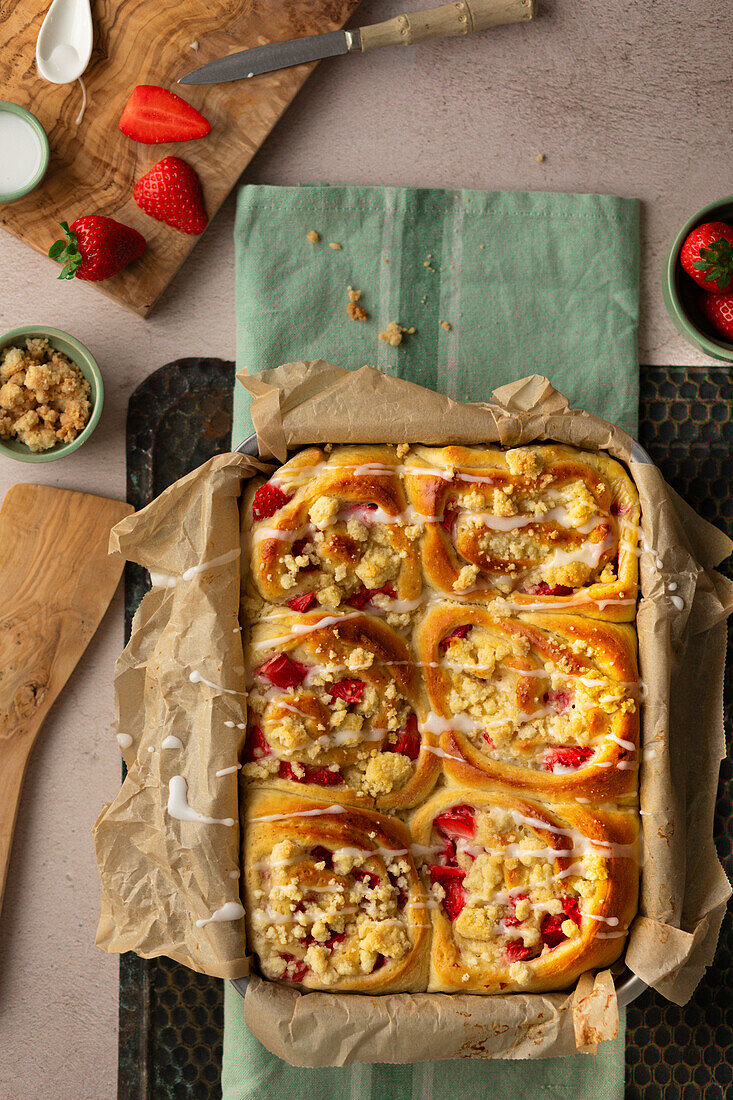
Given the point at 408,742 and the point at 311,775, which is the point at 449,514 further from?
the point at 311,775

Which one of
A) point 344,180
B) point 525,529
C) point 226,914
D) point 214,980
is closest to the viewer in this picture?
point 226,914

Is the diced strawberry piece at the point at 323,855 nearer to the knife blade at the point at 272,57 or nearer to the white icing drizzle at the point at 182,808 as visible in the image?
the white icing drizzle at the point at 182,808

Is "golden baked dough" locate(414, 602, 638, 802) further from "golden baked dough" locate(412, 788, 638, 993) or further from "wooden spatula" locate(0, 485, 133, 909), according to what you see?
"wooden spatula" locate(0, 485, 133, 909)

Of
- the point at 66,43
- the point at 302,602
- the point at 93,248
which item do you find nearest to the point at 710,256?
the point at 302,602

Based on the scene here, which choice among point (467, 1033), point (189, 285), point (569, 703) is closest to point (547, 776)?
point (569, 703)

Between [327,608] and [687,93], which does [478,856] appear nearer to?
[327,608]

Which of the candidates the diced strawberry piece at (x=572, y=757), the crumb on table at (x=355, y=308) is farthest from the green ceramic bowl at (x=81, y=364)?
the diced strawberry piece at (x=572, y=757)
